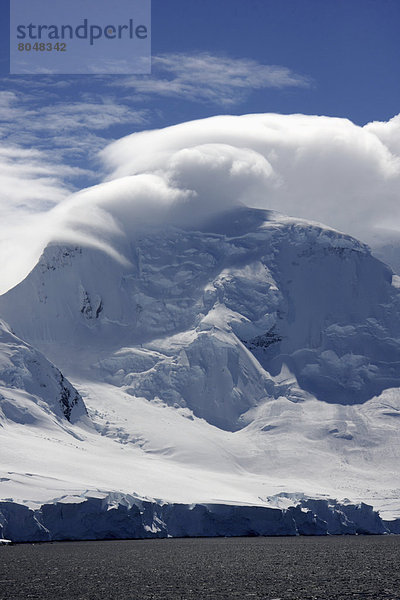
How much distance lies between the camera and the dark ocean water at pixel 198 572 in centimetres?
6594

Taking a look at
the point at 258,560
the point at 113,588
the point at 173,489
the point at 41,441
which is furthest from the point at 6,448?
the point at 113,588

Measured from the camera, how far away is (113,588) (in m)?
70.4

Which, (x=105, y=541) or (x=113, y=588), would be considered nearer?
(x=113, y=588)

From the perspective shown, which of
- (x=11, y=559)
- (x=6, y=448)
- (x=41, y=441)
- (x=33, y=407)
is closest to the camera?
(x=11, y=559)

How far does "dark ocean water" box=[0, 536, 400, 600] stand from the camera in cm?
6594

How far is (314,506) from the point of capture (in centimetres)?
16288

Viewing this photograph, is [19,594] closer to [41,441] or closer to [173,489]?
[173,489]

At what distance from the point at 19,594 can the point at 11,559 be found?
112 feet

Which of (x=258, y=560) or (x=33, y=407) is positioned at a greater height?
(x=33, y=407)

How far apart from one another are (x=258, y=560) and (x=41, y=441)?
8229cm

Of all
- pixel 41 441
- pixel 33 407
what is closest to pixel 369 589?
pixel 41 441

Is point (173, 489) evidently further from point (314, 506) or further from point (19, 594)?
point (19, 594)

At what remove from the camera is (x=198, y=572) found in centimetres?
8456

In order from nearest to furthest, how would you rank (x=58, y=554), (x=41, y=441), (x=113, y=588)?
(x=113, y=588) → (x=58, y=554) → (x=41, y=441)
